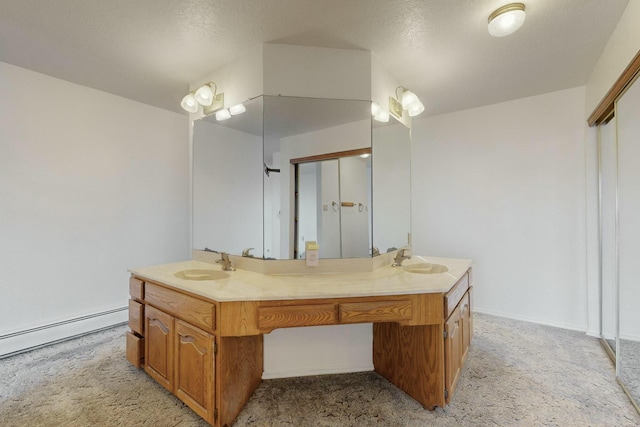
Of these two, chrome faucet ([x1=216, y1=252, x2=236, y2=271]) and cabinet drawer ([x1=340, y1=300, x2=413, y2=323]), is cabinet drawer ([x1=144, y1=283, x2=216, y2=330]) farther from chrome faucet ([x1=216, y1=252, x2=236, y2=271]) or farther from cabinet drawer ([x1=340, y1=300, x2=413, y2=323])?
cabinet drawer ([x1=340, y1=300, x2=413, y2=323])

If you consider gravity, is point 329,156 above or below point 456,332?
above

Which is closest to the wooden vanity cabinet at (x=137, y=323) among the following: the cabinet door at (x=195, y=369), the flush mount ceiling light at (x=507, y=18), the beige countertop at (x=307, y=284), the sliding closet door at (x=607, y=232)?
the beige countertop at (x=307, y=284)

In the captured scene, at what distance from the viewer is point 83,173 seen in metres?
2.63

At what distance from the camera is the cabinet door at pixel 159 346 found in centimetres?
169

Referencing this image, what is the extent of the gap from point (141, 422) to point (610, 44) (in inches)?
147

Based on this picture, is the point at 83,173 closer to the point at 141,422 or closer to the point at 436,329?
the point at 141,422

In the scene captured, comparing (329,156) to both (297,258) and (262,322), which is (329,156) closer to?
(297,258)

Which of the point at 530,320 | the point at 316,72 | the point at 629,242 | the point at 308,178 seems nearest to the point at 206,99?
the point at 316,72

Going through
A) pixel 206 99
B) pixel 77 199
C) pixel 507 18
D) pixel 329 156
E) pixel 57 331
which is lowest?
pixel 57 331

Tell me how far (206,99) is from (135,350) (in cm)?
193

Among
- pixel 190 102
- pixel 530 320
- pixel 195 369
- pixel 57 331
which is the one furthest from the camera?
pixel 530 320

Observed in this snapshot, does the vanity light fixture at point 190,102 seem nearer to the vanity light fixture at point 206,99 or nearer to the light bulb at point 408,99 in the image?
the vanity light fixture at point 206,99

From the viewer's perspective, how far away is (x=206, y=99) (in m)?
2.26

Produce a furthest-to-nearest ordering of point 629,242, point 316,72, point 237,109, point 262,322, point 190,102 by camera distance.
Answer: point 190,102
point 237,109
point 316,72
point 629,242
point 262,322
